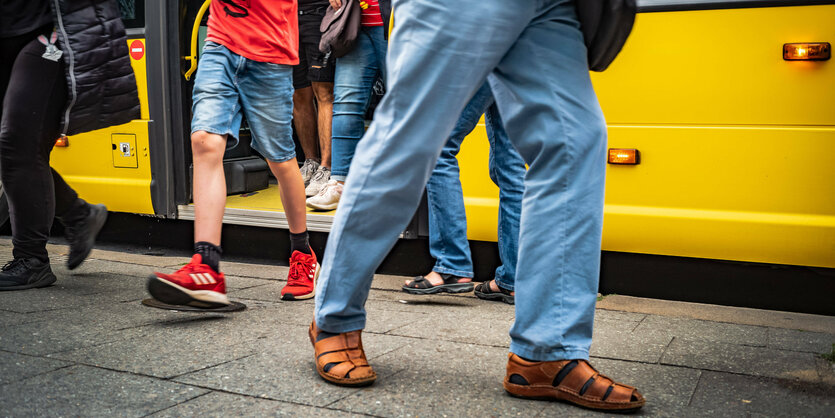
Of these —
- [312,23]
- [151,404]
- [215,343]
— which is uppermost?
[312,23]

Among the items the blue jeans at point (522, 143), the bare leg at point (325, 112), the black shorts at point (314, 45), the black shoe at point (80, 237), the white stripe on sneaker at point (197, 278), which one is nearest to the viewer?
the blue jeans at point (522, 143)

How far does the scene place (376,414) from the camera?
1.89 m

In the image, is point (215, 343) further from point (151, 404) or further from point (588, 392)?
point (588, 392)

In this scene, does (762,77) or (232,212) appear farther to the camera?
(232,212)

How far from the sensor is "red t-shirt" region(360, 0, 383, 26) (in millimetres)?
4332

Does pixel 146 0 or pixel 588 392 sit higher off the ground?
pixel 146 0

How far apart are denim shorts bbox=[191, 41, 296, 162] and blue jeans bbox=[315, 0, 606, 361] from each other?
1270 millimetres

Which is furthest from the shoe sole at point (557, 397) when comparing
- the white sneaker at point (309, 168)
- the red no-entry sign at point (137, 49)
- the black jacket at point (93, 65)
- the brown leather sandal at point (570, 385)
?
the white sneaker at point (309, 168)

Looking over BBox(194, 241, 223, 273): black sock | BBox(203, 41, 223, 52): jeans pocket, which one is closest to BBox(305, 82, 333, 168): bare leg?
BBox(203, 41, 223, 52): jeans pocket

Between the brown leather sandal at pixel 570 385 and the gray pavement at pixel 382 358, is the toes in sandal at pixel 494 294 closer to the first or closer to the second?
the gray pavement at pixel 382 358

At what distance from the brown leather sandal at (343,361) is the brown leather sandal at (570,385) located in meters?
0.36

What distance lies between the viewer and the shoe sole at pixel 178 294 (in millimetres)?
2740

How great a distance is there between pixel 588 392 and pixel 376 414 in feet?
1.62

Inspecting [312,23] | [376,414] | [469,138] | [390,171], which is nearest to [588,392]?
[376,414]
